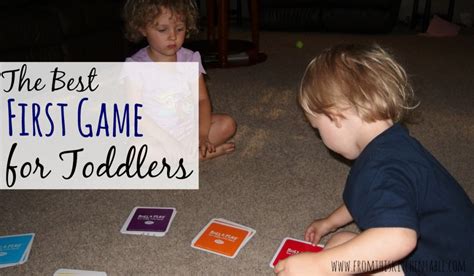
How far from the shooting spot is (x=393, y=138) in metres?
0.82

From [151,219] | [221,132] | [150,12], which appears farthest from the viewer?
[221,132]

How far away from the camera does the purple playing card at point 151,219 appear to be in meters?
1.23

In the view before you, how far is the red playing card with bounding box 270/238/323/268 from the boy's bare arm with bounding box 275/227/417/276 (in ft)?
0.93

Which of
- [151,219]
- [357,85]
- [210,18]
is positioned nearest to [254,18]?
[210,18]

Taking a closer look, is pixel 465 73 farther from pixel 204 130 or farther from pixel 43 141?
pixel 43 141

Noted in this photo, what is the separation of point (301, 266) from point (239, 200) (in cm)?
55

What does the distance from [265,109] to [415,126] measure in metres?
0.59

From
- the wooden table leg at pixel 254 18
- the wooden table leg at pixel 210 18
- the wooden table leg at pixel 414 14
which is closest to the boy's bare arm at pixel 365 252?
the wooden table leg at pixel 254 18

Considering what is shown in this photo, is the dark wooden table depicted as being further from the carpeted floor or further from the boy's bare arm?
the boy's bare arm

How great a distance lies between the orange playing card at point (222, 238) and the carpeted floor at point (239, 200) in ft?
0.06

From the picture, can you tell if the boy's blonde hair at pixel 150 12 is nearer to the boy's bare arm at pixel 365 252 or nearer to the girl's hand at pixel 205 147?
the girl's hand at pixel 205 147

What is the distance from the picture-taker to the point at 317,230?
1156mm

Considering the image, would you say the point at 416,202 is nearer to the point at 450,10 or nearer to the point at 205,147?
the point at 205,147

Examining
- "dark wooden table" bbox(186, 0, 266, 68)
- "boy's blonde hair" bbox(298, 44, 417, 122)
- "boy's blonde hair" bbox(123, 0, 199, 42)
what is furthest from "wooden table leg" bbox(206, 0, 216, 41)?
"boy's blonde hair" bbox(298, 44, 417, 122)
